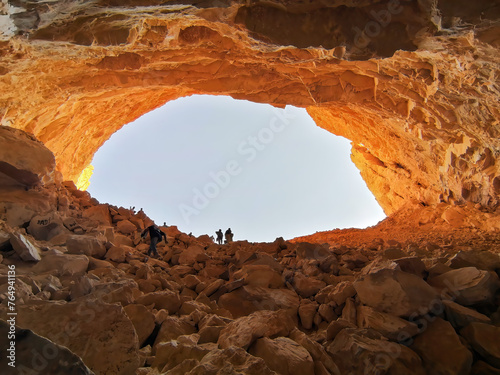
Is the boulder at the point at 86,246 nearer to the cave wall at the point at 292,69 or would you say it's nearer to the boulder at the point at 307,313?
the cave wall at the point at 292,69

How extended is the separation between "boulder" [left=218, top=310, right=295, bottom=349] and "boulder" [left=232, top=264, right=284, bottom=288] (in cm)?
118

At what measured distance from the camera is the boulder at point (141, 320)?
247cm

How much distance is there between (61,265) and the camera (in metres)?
3.51

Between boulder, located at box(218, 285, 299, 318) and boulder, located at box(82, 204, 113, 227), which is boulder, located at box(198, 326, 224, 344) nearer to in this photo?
boulder, located at box(218, 285, 299, 318)

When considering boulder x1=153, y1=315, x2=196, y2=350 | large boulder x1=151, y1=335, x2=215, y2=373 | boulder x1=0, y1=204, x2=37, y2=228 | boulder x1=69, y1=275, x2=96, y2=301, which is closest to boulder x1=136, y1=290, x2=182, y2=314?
boulder x1=153, y1=315, x2=196, y2=350

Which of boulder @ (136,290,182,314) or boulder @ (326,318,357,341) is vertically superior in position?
boulder @ (136,290,182,314)

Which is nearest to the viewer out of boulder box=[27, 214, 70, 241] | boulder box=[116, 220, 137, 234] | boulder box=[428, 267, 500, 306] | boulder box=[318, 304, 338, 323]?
boulder box=[428, 267, 500, 306]

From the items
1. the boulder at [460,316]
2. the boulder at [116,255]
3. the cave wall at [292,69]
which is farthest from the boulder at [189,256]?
the boulder at [460,316]

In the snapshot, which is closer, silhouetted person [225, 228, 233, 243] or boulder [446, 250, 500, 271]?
boulder [446, 250, 500, 271]

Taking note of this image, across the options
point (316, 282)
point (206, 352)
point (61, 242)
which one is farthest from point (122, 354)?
point (61, 242)

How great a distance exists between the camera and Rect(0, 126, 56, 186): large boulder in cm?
536

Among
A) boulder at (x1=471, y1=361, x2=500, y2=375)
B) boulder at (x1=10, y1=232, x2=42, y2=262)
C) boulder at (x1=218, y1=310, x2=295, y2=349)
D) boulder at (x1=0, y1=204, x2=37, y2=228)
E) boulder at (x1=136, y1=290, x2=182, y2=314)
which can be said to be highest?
boulder at (x1=0, y1=204, x2=37, y2=228)

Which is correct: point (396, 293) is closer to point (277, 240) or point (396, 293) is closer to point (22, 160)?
point (277, 240)

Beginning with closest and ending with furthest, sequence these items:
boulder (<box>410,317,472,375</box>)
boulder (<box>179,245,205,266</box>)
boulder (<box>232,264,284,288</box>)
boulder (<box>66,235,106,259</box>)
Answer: boulder (<box>410,317,472,375</box>)
boulder (<box>232,264,284,288</box>)
boulder (<box>66,235,106,259</box>)
boulder (<box>179,245,205,266</box>)
